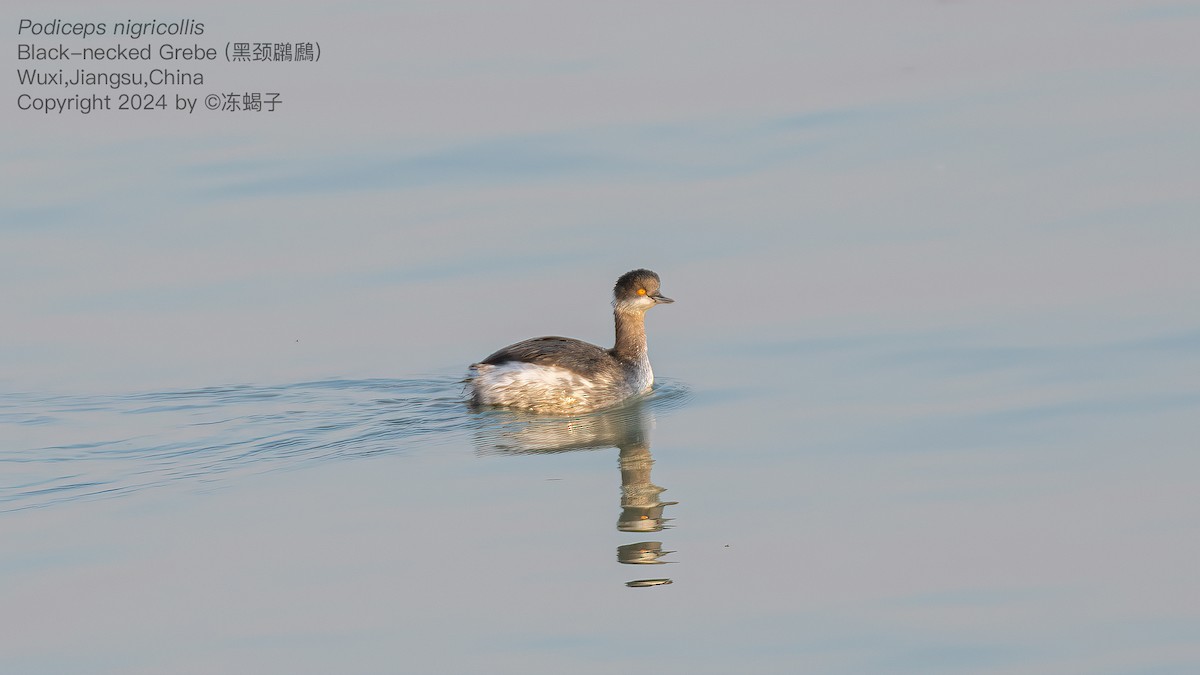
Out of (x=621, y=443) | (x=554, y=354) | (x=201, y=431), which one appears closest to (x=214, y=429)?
(x=201, y=431)

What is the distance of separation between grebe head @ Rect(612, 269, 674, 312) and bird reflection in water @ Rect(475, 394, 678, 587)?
0.95 m

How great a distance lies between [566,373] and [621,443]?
1348 mm

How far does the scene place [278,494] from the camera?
10.1m

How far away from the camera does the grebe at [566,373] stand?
493 inches

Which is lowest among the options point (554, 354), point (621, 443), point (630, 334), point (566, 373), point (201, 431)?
point (621, 443)

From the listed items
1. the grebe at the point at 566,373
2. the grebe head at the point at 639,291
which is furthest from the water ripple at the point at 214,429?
the grebe head at the point at 639,291

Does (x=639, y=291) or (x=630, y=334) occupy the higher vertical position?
(x=639, y=291)

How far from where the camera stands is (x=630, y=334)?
13539 mm

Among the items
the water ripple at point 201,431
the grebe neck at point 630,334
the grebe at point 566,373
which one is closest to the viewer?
the water ripple at point 201,431

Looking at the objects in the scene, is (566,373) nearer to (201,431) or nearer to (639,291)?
(639,291)

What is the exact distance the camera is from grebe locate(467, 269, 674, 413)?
41.1 ft

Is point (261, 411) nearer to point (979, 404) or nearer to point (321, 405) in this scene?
point (321, 405)

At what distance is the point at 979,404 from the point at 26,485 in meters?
5.89

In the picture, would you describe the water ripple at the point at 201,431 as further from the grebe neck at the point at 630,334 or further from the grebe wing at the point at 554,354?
the grebe neck at the point at 630,334
